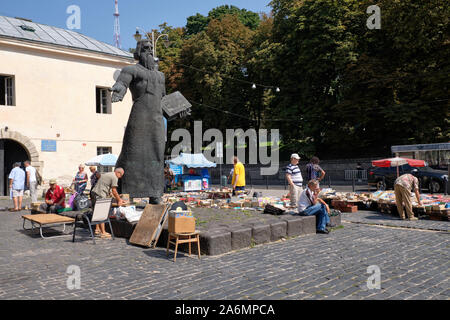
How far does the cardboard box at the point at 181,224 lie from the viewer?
6402mm

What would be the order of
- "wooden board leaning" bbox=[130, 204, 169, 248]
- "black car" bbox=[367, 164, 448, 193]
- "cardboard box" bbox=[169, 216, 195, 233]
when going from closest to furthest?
"cardboard box" bbox=[169, 216, 195, 233] → "wooden board leaning" bbox=[130, 204, 169, 248] → "black car" bbox=[367, 164, 448, 193]

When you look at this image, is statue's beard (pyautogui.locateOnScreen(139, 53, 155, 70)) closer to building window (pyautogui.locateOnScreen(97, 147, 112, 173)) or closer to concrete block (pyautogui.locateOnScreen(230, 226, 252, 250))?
concrete block (pyautogui.locateOnScreen(230, 226, 252, 250))

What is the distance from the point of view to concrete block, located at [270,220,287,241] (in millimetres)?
7820

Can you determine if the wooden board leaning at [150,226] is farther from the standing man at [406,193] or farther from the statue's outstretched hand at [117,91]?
the standing man at [406,193]

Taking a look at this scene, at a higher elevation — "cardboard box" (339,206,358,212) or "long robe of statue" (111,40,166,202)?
"long robe of statue" (111,40,166,202)

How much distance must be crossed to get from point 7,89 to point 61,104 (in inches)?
106

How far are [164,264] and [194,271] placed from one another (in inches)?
26.7

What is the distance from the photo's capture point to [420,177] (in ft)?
63.8

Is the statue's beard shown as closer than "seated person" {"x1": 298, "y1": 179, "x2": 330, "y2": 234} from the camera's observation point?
No

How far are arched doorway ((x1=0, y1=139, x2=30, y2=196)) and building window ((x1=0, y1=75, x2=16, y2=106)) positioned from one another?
2051 mm

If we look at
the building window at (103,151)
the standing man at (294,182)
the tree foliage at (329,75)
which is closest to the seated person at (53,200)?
the standing man at (294,182)

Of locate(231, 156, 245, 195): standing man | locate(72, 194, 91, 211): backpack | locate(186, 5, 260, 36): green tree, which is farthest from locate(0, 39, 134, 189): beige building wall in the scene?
locate(186, 5, 260, 36): green tree

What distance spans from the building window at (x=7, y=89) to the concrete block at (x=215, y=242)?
17.3 metres
